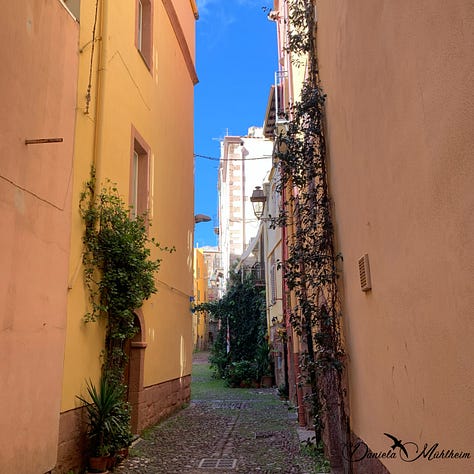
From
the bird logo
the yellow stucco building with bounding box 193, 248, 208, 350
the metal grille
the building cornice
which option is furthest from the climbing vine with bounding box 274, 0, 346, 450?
the yellow stucco building with bounding box 193, 248, 208, 350

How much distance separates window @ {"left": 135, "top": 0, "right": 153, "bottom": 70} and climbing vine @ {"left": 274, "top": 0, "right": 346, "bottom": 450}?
13.0 ft

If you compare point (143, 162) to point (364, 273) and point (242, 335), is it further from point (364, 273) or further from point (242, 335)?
point (242, 335)

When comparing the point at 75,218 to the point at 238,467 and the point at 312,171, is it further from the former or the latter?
the point at 238,467

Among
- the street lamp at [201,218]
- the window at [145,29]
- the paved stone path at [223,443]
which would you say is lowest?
the paved stone path at [223,443]

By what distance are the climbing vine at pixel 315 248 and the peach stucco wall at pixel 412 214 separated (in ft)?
3.33

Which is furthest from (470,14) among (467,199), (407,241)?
(407,241)

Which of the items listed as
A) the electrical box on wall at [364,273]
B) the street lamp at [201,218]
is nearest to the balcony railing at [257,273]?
the street lamp at [201,218]

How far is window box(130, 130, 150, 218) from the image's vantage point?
9.66 metres

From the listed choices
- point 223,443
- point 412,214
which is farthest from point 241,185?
point 412,214

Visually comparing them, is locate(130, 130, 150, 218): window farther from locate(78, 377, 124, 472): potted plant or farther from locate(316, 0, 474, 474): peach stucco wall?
locate(316, 0, 474, 474): peach stucco wall

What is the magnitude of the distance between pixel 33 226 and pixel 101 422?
2.84m

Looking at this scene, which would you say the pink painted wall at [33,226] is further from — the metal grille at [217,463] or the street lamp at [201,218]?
the street lamp at [201,218]

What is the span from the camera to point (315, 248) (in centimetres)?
665

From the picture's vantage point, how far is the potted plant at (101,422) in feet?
21.4
